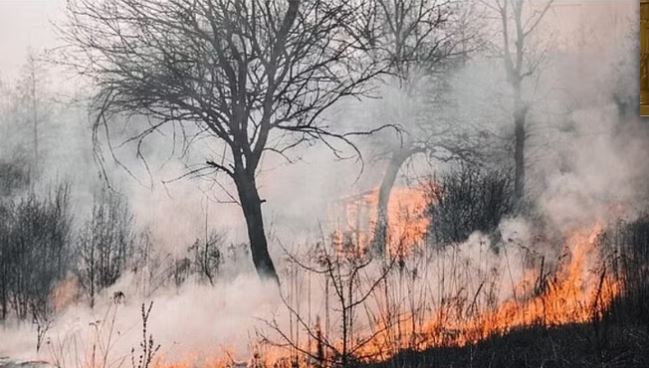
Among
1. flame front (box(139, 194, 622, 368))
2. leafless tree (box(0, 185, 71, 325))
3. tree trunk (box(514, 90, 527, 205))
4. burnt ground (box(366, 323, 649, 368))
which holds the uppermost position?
tree trunk (box(514, 90, 527, 205))

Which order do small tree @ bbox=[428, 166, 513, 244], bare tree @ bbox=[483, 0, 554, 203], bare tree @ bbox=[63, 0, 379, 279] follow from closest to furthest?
bare tree @ bbox=[63, 0, 379, 279] < small tree @ bbox=[428, 166, 513, 244] < bare tree @ bbox=[483, 0, 554, 203]

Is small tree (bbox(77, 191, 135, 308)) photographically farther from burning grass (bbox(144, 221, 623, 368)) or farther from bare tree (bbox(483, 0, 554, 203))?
bare tree (bbox(483, 0, 554, 203))

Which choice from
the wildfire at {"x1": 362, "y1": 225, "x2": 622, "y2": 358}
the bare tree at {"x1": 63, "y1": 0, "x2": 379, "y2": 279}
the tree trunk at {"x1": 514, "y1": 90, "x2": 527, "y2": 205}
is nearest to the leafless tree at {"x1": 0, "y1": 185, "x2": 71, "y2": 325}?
the bare tree at {"x1": 63, "y1": 0, "x2": 379, "y2": 279}

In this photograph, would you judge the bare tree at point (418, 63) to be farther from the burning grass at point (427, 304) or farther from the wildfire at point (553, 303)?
the wildfire at point (553, 303)

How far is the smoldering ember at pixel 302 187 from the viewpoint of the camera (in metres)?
3.59

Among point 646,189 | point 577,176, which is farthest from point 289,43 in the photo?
point 646,189

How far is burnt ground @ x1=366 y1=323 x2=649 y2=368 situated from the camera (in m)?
3.71

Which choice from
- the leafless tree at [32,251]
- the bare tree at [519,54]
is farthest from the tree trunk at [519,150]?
the leafless tree at [32,251]

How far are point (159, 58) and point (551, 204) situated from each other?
8.34 feet

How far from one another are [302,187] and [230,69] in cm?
75

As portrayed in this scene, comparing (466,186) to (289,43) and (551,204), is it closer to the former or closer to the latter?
(551,204)

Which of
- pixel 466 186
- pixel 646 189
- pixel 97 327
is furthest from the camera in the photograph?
pixel 646 189

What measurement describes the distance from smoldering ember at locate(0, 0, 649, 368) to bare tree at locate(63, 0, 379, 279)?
11 mm

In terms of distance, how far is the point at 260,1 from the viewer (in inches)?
150
